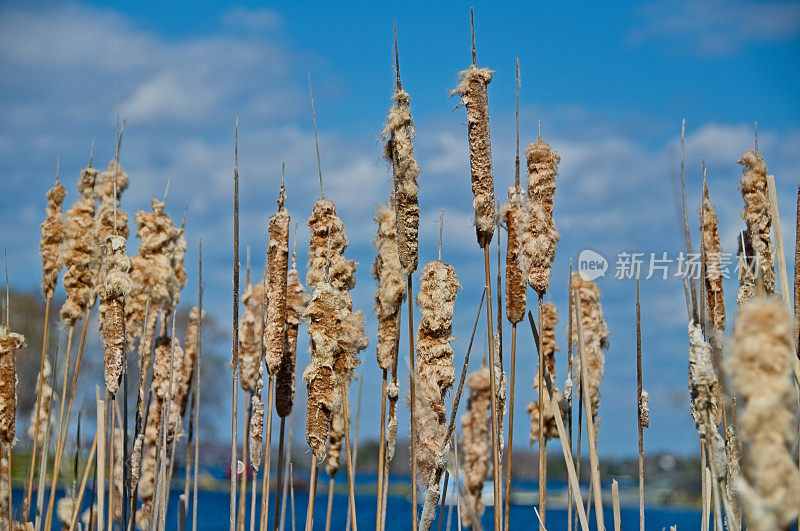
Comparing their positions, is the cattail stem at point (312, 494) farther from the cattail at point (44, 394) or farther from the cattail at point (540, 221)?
the cattail at point (44, 394)

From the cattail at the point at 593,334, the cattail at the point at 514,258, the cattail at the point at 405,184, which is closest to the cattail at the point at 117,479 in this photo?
the cattail at the point at 405,184

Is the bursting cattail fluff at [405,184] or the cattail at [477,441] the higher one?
the bursting cattail fluff at [405,184]

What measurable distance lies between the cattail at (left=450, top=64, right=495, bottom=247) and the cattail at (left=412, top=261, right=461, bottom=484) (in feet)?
0.66

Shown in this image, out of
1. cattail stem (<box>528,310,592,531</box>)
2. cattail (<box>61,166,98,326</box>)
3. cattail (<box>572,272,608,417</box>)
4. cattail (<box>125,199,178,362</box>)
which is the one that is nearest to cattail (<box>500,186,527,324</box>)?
cattail stem (<box>528,310,592,531</box>)

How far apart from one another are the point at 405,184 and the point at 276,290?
66 centimetres

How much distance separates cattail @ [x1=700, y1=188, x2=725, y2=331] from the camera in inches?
110

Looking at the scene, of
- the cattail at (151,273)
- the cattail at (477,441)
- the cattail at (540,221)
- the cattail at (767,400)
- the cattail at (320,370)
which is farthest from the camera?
the cattail at (477,441)

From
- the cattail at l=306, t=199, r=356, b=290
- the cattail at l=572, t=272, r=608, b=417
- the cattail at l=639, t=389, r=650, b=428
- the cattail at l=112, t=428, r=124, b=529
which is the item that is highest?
the cattail at l=306, t=199, r=356, b=290

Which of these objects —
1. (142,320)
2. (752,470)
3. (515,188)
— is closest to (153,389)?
(142,320)

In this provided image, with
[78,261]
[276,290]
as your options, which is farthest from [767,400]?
[78,261]

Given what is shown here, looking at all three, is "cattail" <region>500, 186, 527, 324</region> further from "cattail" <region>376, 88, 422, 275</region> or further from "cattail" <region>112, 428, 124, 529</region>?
"cattail" <region>112, 428, 124, 529</region>

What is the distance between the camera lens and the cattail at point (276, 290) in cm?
275

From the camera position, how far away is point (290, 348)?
3.03 meters

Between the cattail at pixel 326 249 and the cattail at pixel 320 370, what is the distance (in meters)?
0.16
